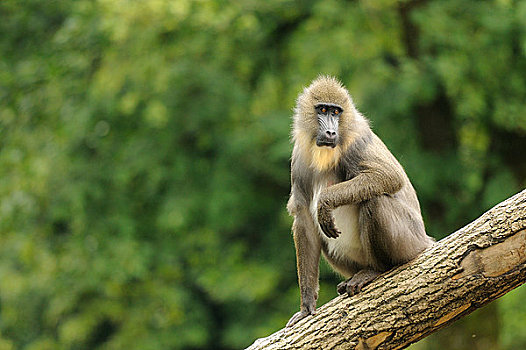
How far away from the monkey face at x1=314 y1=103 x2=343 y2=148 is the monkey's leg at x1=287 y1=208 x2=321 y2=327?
64 cm

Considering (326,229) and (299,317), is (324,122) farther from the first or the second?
(299,317)

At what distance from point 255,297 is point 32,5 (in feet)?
19.0

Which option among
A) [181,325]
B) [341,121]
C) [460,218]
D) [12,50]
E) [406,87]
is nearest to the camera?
→ [341,121]

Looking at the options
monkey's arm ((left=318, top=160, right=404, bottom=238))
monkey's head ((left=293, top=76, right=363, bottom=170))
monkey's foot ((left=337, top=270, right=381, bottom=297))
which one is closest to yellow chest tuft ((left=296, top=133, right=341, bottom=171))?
monkey's head ((left=293, top=76, right=363, bottom=170))

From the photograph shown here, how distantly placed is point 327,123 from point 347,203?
26.8 inches

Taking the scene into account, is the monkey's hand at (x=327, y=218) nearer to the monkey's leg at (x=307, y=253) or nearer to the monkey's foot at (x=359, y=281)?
the monkey's foot at (x=359, y=281)

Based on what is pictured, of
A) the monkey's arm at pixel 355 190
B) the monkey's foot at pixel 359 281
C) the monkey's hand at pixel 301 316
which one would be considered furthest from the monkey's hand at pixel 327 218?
the monkey's hand at pixel 301 316

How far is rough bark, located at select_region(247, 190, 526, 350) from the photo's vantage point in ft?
14.6

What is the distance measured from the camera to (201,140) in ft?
38.1

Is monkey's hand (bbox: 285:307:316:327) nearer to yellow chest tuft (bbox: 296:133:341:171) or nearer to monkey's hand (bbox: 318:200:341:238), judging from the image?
monkey's hand (bbox: 318:200:341:238)

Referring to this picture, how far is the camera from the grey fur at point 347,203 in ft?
17.0

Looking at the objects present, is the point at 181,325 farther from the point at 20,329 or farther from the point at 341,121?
the point at 341,121

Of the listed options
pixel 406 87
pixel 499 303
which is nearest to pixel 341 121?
pixel 406 87

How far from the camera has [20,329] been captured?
13.2 meters
